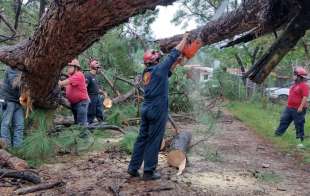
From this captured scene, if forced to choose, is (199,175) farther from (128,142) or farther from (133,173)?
(128,142)

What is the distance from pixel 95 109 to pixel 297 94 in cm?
450

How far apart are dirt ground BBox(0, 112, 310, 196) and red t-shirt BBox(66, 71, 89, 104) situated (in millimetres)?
1278

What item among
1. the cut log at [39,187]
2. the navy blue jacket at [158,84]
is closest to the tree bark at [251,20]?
the navy blue jacket at [158,84]

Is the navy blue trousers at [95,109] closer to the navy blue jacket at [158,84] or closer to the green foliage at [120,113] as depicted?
the green foliage at [120,113]

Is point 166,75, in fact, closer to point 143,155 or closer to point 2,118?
point 143,155

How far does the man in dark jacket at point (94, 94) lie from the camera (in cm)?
900

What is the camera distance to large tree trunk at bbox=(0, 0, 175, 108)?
142 inches

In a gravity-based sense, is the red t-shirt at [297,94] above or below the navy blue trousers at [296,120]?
above

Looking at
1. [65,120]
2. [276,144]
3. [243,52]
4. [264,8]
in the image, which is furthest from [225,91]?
[264,8]

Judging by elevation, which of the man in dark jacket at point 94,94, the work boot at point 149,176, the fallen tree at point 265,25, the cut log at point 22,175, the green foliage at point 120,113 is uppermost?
the fallen tree at point 265,25

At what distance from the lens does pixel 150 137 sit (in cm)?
576

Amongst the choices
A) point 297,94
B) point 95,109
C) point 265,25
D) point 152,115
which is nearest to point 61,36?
point 152,115

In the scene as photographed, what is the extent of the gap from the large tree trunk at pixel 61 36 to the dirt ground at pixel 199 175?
1.34 metres

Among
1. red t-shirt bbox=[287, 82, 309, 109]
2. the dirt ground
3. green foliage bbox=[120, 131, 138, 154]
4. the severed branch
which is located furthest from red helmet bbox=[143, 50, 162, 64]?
red t-shirt bbox=[287, 82, 309, 109]
